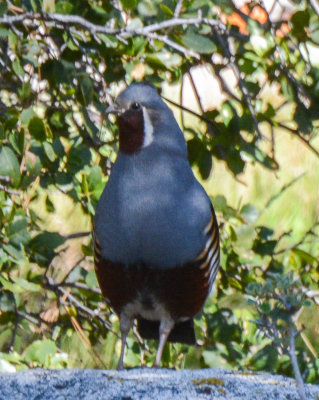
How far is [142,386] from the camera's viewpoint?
2.36 m

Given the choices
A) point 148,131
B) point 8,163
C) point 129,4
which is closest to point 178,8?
point 129,4

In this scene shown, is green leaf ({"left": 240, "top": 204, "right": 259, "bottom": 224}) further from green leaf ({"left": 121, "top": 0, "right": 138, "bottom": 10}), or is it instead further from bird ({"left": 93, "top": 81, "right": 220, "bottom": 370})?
green leaf ({"left": 121, "top": 0, "right": 138, "bottom": 10})

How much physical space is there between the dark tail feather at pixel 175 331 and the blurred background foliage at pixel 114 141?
208mm

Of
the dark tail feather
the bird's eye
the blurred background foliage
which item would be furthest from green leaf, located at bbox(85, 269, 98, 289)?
the bird's eye

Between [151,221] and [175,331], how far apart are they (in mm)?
656

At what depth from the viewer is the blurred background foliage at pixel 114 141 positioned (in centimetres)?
313

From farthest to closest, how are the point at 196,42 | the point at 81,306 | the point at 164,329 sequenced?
the point at 81,306
the point at 164,329
the point at 196,42

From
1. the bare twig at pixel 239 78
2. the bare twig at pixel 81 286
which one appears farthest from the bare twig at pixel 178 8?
the bare twig at pixel 81 286

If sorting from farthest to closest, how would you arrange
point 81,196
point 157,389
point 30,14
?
point 81,196 → point 30,14 → point 157,389

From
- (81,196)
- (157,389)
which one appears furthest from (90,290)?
(157,389)

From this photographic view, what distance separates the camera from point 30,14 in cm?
297

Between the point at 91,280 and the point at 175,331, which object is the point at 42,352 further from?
the point at 175,331

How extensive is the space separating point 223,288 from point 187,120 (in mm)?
2684

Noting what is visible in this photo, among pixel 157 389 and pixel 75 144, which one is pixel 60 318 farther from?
pixel 157 389
